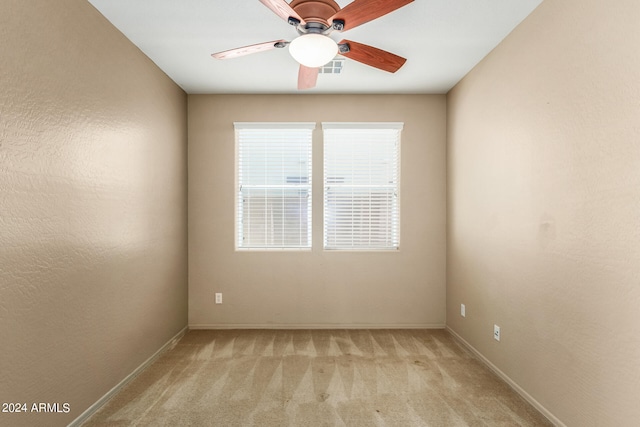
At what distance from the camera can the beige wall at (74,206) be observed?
1.77m

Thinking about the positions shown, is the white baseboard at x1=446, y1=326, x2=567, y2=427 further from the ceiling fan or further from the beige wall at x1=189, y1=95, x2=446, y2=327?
the ceiling fan

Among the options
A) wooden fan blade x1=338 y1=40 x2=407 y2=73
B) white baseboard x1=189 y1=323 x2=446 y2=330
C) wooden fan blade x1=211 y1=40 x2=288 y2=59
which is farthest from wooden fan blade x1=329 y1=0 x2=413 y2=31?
white baseboard x1=189 y1=323 x2=446 y2=330

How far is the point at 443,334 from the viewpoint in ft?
12.9

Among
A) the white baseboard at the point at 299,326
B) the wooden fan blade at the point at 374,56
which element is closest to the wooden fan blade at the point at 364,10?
the wooden fan blade at the point at 374,56

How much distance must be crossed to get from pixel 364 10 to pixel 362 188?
2.47m

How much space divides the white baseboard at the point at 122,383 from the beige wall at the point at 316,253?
0.50 m

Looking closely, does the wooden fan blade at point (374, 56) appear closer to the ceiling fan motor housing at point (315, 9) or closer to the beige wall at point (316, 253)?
the ceiling fan motor housing at point (315, 9)

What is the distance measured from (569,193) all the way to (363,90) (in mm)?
2446

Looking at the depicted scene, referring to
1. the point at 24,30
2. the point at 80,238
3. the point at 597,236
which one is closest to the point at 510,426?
the point at 597,236

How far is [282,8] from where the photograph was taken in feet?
5.88

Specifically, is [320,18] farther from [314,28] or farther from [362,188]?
[362,188]

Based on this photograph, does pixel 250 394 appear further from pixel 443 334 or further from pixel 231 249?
pixel 443 334

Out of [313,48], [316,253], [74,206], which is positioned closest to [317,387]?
[316,253]

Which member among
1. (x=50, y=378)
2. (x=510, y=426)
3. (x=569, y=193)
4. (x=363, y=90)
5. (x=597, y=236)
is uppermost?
(x=363, y=90)
